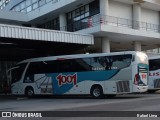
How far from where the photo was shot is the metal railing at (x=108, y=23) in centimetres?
3188

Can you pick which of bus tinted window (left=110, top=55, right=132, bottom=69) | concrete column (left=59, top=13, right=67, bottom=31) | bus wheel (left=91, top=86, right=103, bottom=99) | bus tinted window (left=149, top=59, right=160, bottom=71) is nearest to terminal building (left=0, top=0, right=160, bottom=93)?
concrete column (left=59, top=13, right=67, bottom=31)

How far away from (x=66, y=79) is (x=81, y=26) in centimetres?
1005

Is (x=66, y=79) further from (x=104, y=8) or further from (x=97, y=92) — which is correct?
(x=104, y=8)

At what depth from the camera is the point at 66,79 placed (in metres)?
25.4

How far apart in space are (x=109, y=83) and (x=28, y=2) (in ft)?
74.1

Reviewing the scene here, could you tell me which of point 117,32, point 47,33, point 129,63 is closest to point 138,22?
point 117,32

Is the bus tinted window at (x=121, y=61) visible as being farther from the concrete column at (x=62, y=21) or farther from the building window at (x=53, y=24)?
the building window at (x=53, y=24)

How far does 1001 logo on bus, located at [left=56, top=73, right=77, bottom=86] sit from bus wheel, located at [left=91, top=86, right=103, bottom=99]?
5.00 feet

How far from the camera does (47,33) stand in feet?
91.5

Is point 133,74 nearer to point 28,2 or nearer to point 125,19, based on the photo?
point 125,19

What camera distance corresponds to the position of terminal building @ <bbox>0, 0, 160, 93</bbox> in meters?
30.1

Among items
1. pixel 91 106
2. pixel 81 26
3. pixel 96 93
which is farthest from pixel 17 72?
pixel 91 106

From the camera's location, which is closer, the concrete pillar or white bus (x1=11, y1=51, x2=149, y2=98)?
white bus (x1=11, y1=51, x2=149, y2=98)

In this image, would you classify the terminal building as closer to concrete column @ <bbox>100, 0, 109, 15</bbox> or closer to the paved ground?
concrete column @ <bbox>100, 0, 109, 15</bbox>
